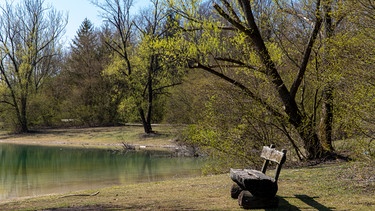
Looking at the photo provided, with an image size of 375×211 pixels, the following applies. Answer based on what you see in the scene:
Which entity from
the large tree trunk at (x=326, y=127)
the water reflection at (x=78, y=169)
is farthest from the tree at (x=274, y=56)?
the water reflection at (x=78, y=169)

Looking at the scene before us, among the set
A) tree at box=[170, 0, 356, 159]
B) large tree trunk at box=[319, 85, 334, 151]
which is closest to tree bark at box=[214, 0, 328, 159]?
tree at box=[170, 0, 356, 159]

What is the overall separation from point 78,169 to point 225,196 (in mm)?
15103

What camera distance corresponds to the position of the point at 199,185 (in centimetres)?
1047

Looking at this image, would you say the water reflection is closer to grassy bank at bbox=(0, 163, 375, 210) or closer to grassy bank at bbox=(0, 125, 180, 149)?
grassy bank at bbox=(0, 125, 180, 149)

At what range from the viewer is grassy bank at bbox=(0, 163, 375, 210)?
24.5 feet

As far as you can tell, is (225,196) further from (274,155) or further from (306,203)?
(306,203)

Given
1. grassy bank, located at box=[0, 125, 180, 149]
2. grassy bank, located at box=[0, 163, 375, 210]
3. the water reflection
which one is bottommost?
the water reflection

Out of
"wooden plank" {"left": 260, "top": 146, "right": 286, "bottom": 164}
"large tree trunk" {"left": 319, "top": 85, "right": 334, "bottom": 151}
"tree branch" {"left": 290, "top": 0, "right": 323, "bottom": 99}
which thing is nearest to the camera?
"wooden plank" {"left": 260, "top": 146, "right": 286, "bottom": 164}

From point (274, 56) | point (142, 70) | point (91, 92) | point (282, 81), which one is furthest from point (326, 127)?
point (91, 92)

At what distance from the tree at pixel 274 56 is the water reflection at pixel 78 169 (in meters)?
6.03

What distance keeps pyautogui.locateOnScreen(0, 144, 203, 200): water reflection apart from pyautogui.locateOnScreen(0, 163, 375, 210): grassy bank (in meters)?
5.81

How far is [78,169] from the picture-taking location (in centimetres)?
2230

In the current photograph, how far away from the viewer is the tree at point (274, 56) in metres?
12.8

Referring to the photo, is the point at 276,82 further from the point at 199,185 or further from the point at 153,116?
the point at 153,116
